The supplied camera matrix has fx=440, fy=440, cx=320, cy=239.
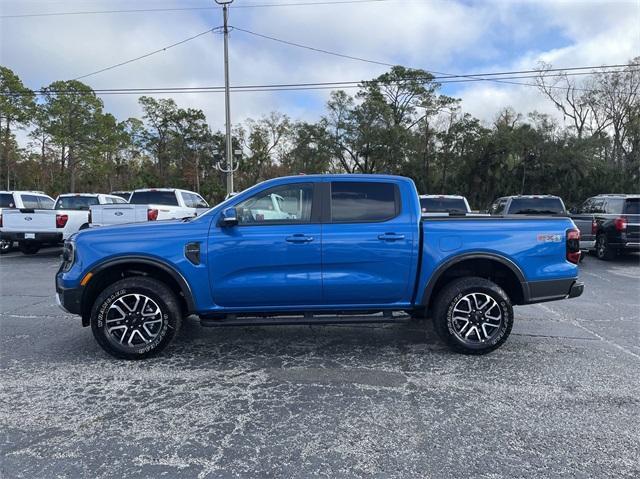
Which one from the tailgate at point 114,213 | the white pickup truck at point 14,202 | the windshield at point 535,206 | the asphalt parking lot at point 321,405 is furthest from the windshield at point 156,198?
the windshield at point 535,206

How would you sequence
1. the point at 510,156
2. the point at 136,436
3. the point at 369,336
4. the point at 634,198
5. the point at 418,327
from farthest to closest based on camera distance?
the point at 510,156, the point at 634,198, the point at 418,327, the point at 369,336, the point at 136,436

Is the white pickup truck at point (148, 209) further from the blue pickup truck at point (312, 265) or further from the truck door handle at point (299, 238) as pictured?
the truck door handle at point (299, 238)

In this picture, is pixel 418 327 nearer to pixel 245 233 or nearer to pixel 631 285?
pixel 245 233

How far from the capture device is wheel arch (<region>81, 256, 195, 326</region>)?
4336 millimetres

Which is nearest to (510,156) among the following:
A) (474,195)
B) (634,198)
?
(474,195)

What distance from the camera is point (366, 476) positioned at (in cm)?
265

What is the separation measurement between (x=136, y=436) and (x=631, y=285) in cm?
934

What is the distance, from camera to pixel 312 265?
4.41 meters

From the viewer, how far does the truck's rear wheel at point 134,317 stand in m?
4.35

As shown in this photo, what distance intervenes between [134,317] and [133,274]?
0.52m

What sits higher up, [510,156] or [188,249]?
[510,156]

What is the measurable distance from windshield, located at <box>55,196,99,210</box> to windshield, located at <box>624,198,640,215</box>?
14.7 meters

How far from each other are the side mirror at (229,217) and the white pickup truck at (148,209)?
4.96 meters

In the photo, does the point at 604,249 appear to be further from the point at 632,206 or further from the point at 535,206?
the point at 535,206
